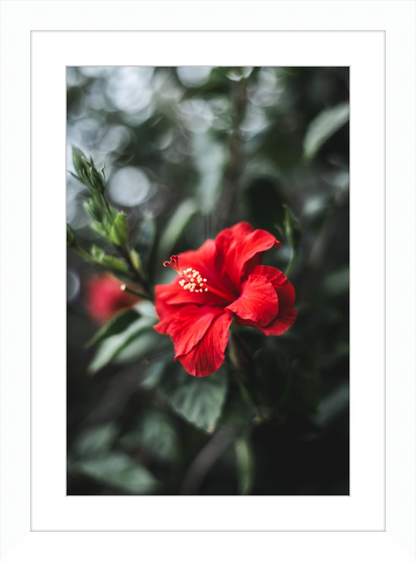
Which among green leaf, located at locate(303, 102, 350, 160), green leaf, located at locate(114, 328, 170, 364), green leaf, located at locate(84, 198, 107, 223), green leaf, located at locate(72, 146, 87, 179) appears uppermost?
green leaf, located at locate(303, 102, 350, 160)

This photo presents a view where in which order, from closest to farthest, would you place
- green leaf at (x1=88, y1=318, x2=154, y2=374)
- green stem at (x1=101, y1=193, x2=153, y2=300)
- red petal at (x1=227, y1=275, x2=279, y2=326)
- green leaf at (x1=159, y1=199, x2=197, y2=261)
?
red petal at (x1=227, y1=275, x2=279, y2=326)
green stem at (x1=101, y1=193, x2=153, y2=300)
green leaf at (x1=88, y1=318, x2=154, y2=374)
green leaf at (x1=159, y1=199, x2=197, y2=261)

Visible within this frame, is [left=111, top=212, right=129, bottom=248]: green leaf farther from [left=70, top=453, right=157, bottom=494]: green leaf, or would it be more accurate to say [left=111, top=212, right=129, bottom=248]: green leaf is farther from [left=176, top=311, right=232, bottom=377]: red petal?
[left=70, top=453, right=157, bottom=494]: green leaf

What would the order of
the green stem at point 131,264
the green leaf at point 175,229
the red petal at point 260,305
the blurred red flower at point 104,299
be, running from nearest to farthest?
the red petal at point 260,305
the green stem at point 131,264
the green leaf at point 175,229
the blurred red flower at point 104,299

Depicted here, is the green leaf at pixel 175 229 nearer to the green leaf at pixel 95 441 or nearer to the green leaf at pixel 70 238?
the green leaf at pixel 70 238

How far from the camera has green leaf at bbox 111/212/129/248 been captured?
2.32ft

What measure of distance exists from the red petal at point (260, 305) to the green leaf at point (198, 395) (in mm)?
249

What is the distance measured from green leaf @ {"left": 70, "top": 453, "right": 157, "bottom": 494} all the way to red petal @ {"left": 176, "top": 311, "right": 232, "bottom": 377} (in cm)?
59

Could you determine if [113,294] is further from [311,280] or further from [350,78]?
[350,78]

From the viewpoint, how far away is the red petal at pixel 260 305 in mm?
600

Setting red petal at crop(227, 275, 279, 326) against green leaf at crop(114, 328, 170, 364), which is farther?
green leaf at crop(114, 328, 170, 364)

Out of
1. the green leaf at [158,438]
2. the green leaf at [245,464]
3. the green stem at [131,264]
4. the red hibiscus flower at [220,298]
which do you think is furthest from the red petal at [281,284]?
the green leaf at [158,438]

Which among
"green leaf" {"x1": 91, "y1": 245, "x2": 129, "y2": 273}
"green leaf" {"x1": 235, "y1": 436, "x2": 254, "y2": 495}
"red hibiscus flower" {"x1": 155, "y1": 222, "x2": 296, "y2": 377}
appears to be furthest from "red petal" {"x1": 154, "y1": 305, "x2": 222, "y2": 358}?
"green leaf" {"x1": 235, "y1": 436, "x2": 254, "y2": 495}

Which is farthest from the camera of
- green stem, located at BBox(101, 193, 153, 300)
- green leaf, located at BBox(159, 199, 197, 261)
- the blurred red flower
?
the blurred red flower

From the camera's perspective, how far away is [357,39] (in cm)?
89
